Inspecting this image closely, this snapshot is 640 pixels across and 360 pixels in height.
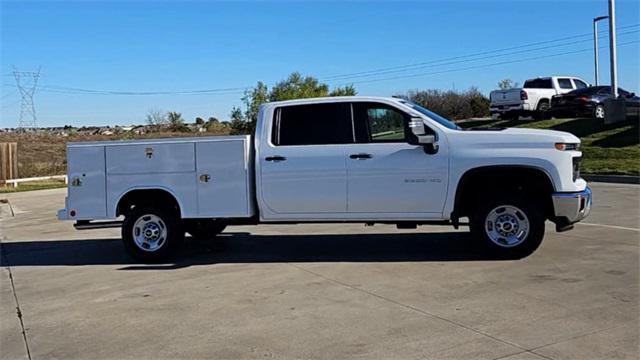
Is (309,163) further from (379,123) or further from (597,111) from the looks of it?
(597,111)

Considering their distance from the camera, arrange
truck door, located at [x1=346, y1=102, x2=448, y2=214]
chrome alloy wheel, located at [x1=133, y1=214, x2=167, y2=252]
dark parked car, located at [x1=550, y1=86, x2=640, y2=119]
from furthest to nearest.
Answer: dark parked car, located at [x1=550, y1=86, x2=640, y2=119]
chrome alloy wheel, located at [x1=133, y1=214, x2=167, y2=252]
truck door, located at [x1=346, y1=102, x2=448, y2=214]

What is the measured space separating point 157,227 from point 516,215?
15.5ft

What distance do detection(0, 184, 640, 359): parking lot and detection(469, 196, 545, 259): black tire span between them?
19cm

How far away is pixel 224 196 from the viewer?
8.35m

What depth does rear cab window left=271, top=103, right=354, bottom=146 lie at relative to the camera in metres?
8.23

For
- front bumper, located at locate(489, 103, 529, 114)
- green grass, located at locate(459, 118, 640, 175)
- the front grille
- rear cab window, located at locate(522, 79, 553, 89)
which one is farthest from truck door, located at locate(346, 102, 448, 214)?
rear cab window, located at locate(522, 79, 553, 89)

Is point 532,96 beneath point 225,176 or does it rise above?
above

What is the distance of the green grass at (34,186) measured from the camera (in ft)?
82.9

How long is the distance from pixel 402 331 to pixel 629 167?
15.6 m

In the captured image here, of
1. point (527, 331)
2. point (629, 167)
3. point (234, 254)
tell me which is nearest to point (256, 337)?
point (527, 331)

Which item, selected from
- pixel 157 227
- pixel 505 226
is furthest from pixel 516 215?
pixel 157 227

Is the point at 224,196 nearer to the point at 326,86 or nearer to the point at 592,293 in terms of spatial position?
the point at 592,293

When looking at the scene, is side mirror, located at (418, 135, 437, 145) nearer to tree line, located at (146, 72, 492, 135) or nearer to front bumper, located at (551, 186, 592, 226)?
front bumper, located at (551, 186, 592, 226)

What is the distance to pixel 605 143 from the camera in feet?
71.4
